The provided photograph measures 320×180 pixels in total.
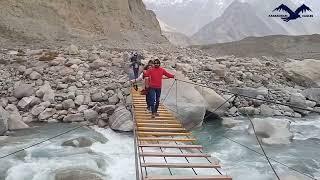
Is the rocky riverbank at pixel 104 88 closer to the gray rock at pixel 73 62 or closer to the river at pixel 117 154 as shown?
the gray rock at pixel 73 62

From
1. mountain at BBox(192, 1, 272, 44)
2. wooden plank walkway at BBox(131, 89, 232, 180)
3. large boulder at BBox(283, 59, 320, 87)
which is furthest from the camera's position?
mountain at BBox(192, 1, 272, 44)

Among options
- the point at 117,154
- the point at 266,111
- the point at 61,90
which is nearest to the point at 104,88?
the point at 61,90

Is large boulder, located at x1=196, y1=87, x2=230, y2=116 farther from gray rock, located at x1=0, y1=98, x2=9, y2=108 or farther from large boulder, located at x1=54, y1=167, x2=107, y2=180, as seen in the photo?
gray rock, located at x1=0, y1=98, x2=9, y2=108

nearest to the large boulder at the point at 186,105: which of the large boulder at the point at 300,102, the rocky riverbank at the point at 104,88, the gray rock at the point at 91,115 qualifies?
the rocky riverbank at the point at 104,88

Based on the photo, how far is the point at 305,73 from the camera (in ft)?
80.7

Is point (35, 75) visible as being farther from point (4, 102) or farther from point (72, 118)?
point (72, 118)

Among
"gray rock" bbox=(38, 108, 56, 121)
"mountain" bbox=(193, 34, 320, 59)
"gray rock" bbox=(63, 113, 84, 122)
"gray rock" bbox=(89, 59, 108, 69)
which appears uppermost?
"mountain" bbox=(193, 34, 320, 59)

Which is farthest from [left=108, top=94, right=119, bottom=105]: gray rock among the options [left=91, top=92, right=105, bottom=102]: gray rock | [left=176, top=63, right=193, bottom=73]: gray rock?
[left=176, top=63, right=193, bottom=73]: gray rock

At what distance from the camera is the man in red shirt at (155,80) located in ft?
34.5

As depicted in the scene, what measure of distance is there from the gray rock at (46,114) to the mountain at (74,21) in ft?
49.6

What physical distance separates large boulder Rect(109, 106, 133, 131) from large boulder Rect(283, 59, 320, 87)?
13485 millimetres

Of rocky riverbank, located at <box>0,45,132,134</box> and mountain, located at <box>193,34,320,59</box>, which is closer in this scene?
rocky riverbank, located at <box>0,45,132,134</box>

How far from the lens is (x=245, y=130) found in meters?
15.4

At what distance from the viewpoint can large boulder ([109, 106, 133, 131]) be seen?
45.0ft
